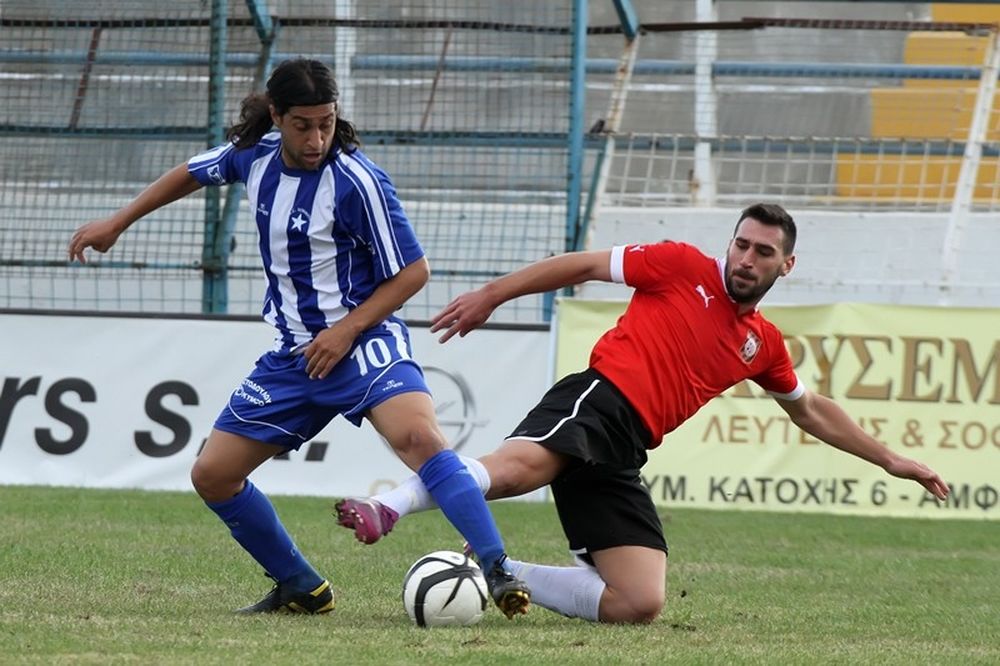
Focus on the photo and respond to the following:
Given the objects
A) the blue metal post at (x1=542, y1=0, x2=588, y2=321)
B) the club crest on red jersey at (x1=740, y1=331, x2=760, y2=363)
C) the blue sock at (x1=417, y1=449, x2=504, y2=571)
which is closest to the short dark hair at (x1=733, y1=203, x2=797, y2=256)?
the club crest on red jersey at (x1=740, y1=331, x2=760, y2=363)

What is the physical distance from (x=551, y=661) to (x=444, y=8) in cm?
820

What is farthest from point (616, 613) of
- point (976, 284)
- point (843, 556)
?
point (976, 284)

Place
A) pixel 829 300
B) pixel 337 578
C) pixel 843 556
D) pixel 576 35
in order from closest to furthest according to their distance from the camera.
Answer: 1. pixel 337 578
2. pixel 843 556
3. pixel 576 35
4. pixel 829 300

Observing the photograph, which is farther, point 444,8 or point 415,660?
point 444,8

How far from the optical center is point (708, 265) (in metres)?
6.29

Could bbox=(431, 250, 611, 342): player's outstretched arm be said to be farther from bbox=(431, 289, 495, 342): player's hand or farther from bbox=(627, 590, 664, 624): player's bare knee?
bbox=(627, 590, 664, 624): player's bare knee

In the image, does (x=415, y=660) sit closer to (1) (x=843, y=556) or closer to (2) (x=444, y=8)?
(1) (x=843, y=556)

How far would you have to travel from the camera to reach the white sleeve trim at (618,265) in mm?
6098

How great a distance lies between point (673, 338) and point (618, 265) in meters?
0.35

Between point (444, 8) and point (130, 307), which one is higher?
point (444, 8)

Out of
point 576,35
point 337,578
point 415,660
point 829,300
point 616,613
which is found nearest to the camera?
point 415,660

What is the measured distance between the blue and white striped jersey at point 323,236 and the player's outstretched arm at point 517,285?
0.33m

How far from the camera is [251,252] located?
12.1 meters

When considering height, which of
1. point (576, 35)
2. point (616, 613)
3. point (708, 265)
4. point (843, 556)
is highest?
point (576, 35)
